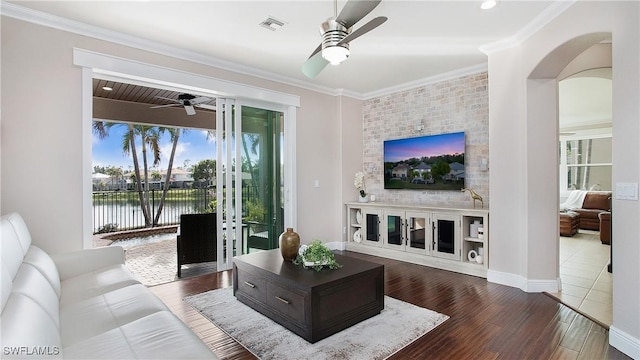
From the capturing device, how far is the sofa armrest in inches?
110

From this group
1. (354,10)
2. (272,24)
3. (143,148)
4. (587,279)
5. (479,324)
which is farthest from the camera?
(143,148)

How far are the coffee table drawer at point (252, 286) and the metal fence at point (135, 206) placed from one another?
147 inches

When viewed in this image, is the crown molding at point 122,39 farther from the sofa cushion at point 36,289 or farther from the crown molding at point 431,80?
the sofa cushion at point 36,289

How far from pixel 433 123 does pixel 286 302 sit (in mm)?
3768

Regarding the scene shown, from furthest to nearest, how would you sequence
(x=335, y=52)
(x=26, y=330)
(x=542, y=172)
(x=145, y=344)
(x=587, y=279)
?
1. (x=587, y=279)
2. (x=542, y=172)
3. (x=335, y=52)
4. (x=145, y=344)
5. (x=26, y=330)

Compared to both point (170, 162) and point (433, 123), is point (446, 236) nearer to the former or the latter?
point (433, 123)

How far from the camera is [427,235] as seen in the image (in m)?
4.62

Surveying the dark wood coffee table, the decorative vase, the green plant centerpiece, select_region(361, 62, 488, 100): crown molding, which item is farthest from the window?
the decorative vase

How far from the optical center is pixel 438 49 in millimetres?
3977

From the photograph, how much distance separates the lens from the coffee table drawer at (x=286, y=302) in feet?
8.31

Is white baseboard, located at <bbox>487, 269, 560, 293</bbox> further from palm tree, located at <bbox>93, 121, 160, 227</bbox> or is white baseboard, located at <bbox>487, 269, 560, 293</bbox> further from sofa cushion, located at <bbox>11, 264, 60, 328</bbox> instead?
palm tree, located at <bbox>93, 121, 160, 227</bbox>

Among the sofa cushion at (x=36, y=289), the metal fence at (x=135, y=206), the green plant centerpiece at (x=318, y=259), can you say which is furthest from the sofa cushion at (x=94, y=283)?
the metal fence at (x=135, y=206)

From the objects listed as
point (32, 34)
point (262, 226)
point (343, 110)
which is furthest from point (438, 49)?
point (32, 34)

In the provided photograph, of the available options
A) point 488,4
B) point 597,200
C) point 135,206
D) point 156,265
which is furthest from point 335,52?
point 597,200
